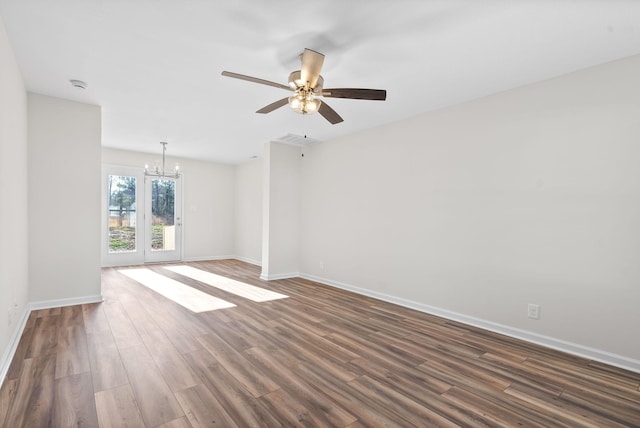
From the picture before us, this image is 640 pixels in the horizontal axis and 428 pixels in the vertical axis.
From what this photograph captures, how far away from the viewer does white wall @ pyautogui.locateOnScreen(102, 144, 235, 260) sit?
749cm

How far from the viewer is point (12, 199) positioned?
263 centimetres

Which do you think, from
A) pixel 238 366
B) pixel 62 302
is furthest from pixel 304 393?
pixel 62 302

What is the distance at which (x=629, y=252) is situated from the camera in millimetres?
2488

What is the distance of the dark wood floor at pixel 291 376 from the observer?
1.80 meters

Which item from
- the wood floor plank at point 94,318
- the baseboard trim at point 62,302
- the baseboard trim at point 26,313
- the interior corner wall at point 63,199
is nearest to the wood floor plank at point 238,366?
the wood floor plank at point 94,318

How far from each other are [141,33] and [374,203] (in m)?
3.40

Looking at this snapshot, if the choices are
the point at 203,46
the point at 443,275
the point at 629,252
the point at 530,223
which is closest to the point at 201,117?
the point at 203,46

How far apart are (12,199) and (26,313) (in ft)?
5.03

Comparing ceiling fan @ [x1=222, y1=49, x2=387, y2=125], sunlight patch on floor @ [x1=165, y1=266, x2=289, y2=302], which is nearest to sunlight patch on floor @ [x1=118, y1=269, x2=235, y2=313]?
sunlight patch on floor @ [x1=165, y1=266, x2=289, y2=302]

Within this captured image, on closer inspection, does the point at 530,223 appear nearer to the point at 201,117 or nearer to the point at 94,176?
the point at 201,117

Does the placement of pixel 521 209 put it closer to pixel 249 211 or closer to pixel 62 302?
pixel 62 302

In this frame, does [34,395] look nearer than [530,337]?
Yes

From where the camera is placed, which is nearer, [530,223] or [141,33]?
[141,33]

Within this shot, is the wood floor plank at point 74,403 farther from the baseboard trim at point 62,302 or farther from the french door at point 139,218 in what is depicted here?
the french door at point 139,218
